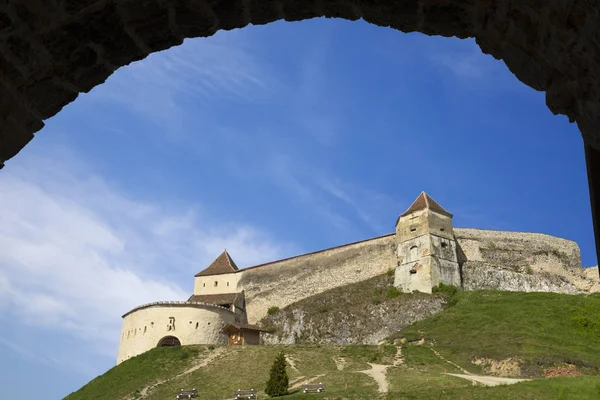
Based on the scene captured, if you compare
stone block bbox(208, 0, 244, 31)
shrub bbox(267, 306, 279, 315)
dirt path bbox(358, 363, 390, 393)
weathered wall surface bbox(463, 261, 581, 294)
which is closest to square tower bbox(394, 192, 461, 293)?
weathered wall surface bbox(463, 261, 581, 294)

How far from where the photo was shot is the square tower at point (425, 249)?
4287 cm

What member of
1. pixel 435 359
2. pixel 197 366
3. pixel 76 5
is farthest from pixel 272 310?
pixel 76 5

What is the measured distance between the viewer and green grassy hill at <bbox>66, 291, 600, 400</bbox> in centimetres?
1964

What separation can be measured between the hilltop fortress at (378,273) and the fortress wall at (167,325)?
7cm

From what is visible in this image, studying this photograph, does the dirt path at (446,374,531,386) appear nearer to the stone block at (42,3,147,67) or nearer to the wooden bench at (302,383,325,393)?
the wooden bench at (302,383,325,393)

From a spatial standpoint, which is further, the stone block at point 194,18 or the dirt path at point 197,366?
the dirt path at point 197,366

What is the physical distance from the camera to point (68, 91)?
14.5 feet

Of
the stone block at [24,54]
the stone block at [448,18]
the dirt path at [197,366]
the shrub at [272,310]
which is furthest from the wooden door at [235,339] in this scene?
the stone block at [448,18]

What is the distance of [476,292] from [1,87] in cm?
4051

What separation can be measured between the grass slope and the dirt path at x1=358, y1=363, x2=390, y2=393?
3730mm

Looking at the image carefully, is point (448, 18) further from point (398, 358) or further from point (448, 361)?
point (398, 358)

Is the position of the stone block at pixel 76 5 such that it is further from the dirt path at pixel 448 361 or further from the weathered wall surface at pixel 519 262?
the weathered wall surface at pixel 519 262

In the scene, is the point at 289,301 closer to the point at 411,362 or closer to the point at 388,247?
the point at 388,247

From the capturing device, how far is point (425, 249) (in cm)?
4394
